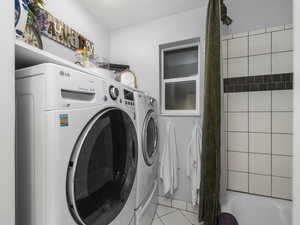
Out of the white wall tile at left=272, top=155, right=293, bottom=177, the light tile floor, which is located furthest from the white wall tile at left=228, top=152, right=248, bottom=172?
the light tile floor

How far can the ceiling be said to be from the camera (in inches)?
60.0

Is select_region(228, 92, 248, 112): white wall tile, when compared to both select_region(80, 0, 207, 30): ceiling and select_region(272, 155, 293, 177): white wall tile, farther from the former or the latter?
select_region(80, 0, 207, 30): ceiling

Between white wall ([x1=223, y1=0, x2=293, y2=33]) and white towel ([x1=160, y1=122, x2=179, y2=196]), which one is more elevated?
white wall ([x1=223, y1=0, x2=293, y2=33])

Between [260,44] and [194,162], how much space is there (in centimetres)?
141

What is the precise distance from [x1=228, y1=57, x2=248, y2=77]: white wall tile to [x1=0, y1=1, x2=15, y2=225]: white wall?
68.7 inches

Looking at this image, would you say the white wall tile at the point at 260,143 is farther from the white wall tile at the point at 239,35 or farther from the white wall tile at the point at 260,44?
the white wall tile at the point at 239,35

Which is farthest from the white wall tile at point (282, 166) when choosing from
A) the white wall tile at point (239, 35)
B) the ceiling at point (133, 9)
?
the ceiling at point (133, 9)

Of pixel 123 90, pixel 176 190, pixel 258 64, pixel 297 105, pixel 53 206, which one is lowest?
pixel 176 190

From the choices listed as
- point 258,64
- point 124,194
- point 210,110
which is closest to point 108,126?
point 124,194

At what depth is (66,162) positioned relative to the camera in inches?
20.4

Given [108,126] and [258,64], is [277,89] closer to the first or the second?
[258,64]

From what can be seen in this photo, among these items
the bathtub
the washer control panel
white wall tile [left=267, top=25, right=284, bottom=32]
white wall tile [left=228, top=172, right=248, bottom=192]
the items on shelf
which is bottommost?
the bathtub

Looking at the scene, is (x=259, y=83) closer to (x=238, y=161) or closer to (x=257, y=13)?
(x=257, y=13)

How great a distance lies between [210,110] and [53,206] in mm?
1049
